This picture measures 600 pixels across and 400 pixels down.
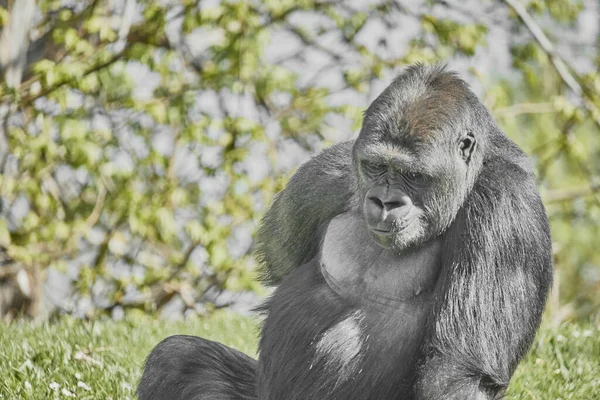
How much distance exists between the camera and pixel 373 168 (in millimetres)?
3949

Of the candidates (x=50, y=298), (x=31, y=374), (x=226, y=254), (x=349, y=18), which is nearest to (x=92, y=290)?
(x=50, y=298)

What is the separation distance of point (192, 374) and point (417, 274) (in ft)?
4.23

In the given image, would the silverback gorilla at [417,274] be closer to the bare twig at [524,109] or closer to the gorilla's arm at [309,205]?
the gorilla's arm at [309,205]

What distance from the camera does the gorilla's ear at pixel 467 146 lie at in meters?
3.98

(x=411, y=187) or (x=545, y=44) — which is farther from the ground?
(x=411, y=187)

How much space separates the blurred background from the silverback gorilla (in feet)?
18.7

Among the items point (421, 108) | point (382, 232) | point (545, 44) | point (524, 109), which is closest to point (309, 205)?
point (382, 232)

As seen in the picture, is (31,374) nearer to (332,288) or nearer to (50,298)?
(332,288)

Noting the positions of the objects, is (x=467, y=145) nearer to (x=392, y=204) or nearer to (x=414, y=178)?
(x=414, y=178)

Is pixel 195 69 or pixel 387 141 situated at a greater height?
pixel 387 141

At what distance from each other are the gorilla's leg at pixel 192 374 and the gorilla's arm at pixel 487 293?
1203 mm

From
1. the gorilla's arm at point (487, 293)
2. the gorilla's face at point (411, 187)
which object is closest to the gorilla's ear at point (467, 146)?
the gorilla's face at point (411, 187)

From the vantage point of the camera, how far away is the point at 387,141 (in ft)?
12.8

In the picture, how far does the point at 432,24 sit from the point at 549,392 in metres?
6.95
